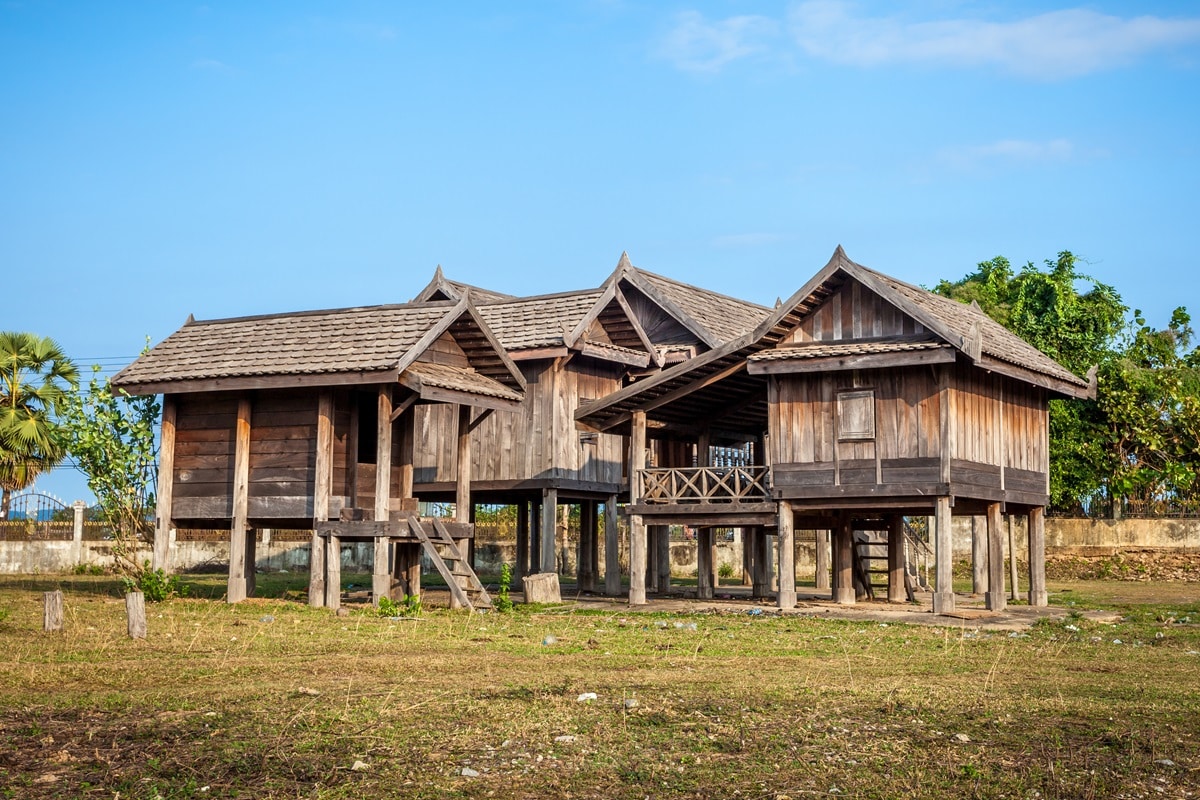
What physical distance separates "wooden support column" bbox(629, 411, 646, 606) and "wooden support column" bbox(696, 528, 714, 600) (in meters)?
2.69

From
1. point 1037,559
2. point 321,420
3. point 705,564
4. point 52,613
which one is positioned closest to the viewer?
point 52,613

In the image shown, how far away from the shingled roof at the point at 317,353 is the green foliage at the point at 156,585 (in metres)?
3.15

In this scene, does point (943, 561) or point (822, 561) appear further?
point (822, 561)

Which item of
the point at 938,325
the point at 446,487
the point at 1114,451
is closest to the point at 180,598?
the point at 446,487

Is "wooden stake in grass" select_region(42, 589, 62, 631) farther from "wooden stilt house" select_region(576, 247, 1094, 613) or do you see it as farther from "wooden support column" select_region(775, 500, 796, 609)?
"wooden support column" select_region(775, 500, 796, 609)

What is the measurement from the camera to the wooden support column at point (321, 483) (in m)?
22.3

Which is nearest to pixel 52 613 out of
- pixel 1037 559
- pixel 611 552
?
pixel 611 552

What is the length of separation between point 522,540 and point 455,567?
1053 centimetres

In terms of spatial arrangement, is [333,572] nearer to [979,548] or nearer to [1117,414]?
[979,548]

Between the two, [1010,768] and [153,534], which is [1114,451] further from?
[1010,768]

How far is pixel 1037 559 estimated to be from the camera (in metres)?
26.0

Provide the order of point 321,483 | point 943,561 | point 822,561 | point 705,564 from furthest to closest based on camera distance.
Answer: point 822,561 → point 705,564 → point 321,483 → point 943,561

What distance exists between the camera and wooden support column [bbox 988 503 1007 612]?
23.5m

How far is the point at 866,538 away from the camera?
94.5 ft
